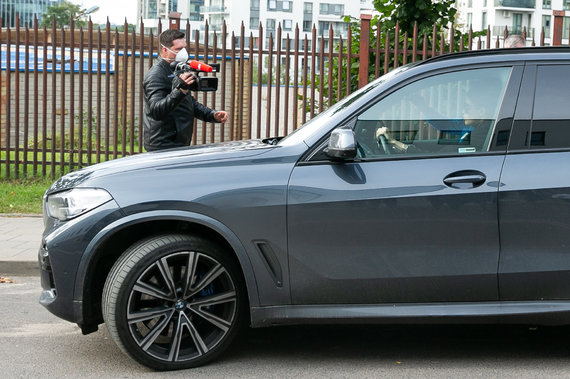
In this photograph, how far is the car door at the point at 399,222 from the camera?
4.50 metres

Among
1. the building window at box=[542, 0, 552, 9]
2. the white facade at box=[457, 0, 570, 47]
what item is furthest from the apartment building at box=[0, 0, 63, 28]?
the building window at box=[542, 0, 552, 9]

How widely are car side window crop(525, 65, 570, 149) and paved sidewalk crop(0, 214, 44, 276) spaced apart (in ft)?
14.7

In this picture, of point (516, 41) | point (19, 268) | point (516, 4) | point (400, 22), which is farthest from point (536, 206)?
point (516, 4)

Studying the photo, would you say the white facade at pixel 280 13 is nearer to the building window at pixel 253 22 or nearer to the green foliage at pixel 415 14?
the building window at pixel 253 22

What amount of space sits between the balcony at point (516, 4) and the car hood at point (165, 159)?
8631cm

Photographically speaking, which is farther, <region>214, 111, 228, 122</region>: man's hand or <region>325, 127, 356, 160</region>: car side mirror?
<region>214, 111, 228, 122</region>: man's hand

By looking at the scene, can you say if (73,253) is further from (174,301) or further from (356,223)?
(356,223)

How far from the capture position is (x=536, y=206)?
14.7 feet

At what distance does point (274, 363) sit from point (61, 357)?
122 centimetres

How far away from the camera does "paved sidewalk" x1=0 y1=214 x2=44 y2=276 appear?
7.47m

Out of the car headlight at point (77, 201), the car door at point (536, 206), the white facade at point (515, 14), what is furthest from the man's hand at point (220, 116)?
the white facade at point (515, 14)

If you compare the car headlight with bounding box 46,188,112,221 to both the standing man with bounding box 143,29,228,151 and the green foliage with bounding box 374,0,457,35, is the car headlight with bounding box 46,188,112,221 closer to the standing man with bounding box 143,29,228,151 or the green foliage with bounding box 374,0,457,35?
the standing man with bounding box 143,29,228,151

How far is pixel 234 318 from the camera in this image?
15.5 feet

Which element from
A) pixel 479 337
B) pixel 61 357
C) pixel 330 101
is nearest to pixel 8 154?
pixel 330 101
